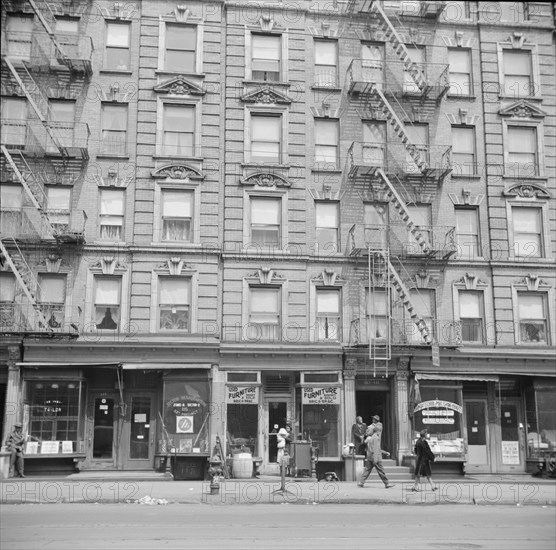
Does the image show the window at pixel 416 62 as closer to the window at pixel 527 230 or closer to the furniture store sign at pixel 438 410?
the window at pixel 527 230

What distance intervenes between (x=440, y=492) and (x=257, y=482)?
226 inches

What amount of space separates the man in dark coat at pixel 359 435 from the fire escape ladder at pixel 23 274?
1111cm

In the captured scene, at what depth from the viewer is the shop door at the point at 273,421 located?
84.3 feet

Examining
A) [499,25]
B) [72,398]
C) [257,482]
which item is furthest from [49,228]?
[499,25]

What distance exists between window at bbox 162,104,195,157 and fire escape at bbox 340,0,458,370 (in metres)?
6.05

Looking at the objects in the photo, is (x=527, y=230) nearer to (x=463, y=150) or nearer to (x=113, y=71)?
(x=463, y=150)

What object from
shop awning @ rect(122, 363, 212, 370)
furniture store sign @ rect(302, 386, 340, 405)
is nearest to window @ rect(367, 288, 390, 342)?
furniture store sign @ rect(302, 386, 340, 405)

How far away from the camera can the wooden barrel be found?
77.3ft

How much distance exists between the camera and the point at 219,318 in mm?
25844

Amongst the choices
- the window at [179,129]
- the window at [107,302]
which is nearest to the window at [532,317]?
the window at [179,129]

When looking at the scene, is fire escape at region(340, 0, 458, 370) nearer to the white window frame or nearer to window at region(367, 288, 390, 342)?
window at region(367, 288, 390, 342)

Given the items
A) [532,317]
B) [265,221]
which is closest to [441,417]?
[532,317]

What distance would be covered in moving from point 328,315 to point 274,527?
47.1ft

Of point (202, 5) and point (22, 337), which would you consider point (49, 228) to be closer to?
point (22, 337)
